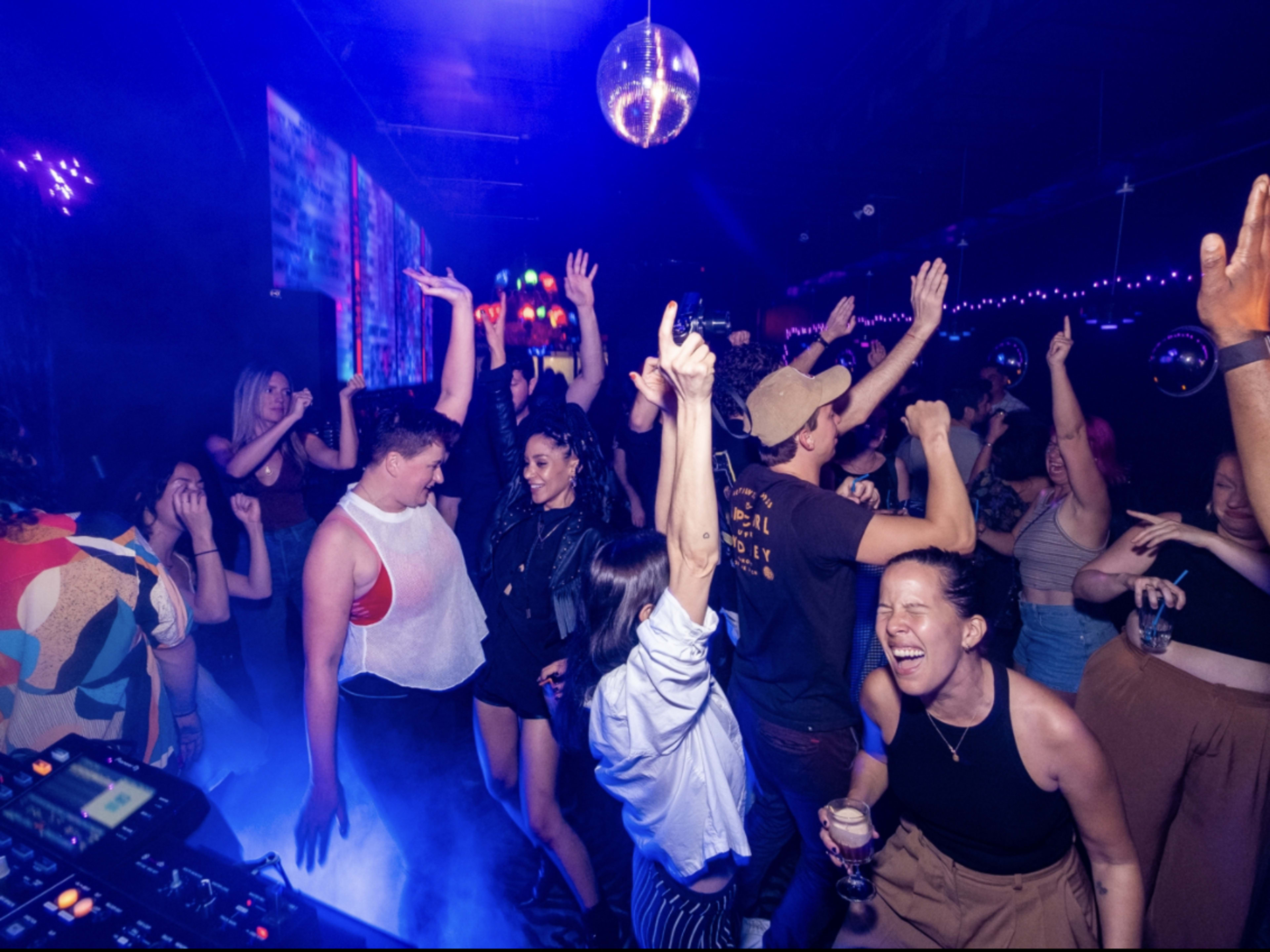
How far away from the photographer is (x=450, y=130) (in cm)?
609

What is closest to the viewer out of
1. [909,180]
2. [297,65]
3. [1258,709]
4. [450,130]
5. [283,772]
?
[1258,709]

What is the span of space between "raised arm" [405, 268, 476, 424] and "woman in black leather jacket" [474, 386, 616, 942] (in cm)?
36

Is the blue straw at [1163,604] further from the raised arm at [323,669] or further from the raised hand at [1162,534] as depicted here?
the raised arm at [323,669]

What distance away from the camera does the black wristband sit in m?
1.24

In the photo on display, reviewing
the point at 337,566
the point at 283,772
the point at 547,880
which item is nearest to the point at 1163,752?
the point at 547,880

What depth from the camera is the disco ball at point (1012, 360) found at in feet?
23.6

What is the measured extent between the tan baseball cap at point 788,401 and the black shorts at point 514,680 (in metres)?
1.10

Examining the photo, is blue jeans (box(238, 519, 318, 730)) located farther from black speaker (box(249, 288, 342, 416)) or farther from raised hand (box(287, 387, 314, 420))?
black speaker (box(249, 288, 342, 416))

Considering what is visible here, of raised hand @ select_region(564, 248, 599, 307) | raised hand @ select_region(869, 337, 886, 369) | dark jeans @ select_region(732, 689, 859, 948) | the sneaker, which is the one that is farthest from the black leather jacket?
raised hand @ select_region(869, 337, 886, 369)

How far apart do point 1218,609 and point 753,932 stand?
70.2 inches

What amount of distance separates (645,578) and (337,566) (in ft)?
3.26

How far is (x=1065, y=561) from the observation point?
2.64 m

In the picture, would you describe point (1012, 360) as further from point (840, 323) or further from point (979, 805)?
point (979, 805)

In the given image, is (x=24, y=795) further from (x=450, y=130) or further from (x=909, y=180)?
(x=909, y=180)
